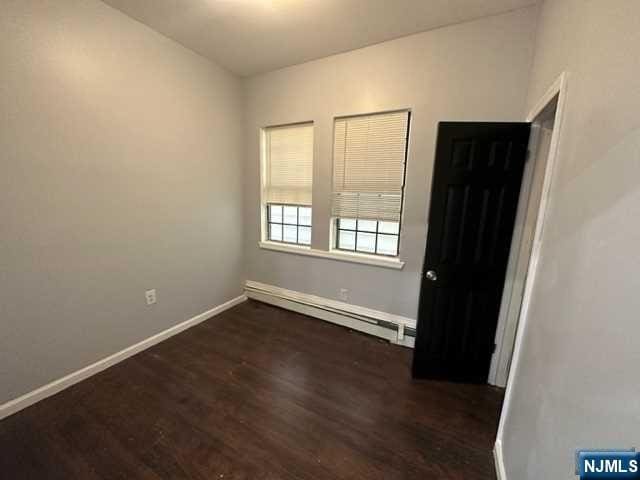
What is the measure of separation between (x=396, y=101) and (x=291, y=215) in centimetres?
164

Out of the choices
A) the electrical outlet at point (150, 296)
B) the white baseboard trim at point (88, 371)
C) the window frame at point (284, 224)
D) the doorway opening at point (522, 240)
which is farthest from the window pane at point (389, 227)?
the electrical outlet at point (150, 296)

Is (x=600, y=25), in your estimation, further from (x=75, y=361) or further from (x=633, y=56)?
(x=75, y=361)

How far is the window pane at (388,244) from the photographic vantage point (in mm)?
2570

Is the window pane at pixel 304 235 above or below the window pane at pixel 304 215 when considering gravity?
below

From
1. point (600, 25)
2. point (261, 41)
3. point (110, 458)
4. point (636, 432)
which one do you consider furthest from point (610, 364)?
point (261, 41)

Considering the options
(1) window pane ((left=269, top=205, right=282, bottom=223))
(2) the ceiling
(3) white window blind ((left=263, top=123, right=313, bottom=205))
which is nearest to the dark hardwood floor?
(1) window pane ((left=269, top=205, right=282, bottom=223))

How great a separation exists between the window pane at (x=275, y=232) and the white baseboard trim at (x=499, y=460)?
2.66 metres

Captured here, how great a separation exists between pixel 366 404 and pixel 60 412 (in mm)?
2056

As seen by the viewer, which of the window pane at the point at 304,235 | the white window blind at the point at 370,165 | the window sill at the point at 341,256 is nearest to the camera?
the white window blind at the point at 370,165

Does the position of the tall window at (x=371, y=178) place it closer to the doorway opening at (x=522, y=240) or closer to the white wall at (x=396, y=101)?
the white wall at (x=396, y=101)

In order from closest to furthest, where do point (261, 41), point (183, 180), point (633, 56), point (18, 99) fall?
point (633, 56)
point (18, 99)
point (261, 41)
point (183, 180)

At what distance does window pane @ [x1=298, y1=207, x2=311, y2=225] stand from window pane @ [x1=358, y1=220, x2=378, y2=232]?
63 centimetres

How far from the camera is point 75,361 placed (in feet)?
6.30

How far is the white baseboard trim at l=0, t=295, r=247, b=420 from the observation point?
65.2 inches
